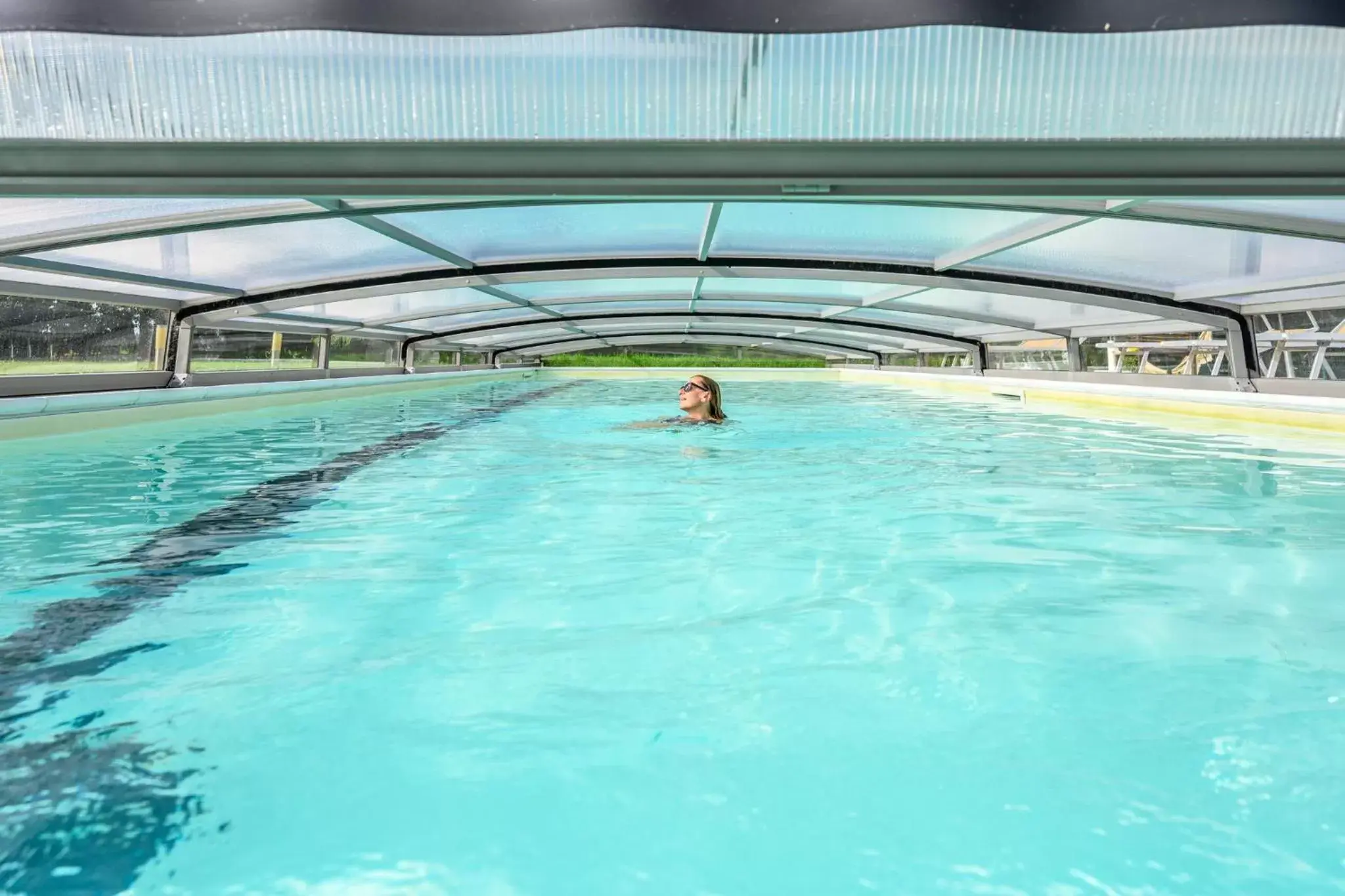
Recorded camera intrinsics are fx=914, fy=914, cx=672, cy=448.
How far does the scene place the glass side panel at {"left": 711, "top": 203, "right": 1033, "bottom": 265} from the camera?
9031 mm

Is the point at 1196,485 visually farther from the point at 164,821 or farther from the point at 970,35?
the point at 164,821

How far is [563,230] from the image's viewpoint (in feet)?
35.3

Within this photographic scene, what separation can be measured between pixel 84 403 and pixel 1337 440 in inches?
577

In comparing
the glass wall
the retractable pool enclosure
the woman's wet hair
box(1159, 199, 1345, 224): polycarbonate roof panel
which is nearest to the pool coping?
the woman's wet hair

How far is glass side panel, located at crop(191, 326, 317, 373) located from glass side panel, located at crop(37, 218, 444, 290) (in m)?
6.84

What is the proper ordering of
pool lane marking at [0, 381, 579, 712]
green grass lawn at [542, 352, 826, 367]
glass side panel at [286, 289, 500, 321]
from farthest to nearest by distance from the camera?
green grass lawn at [542, 352, 826, 367]
glass side panel at [286, 289, 500, 321]
pool lane marking at [0, 381, 579, 712]

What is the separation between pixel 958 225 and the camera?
9.61 m

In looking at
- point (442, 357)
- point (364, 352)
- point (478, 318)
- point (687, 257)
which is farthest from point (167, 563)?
point (442, 357)

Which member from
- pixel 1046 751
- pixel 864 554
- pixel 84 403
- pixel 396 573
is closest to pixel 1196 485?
pixel 864 554

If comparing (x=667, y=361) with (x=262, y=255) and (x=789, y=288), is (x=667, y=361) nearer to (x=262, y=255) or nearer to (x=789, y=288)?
(x=789, y=288)

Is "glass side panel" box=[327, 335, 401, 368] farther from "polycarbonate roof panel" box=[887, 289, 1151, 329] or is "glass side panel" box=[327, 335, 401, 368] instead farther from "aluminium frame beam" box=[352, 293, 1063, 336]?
"polycarbonate roof panel" box=[887, 289, 1151, 329]

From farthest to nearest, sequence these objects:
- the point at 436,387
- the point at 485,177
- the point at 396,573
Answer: the point at 436,387
the point at 396,573
the point at 485,177

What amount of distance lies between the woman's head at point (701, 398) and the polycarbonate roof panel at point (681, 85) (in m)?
8.45

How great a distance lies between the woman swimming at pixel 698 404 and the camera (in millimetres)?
11289
